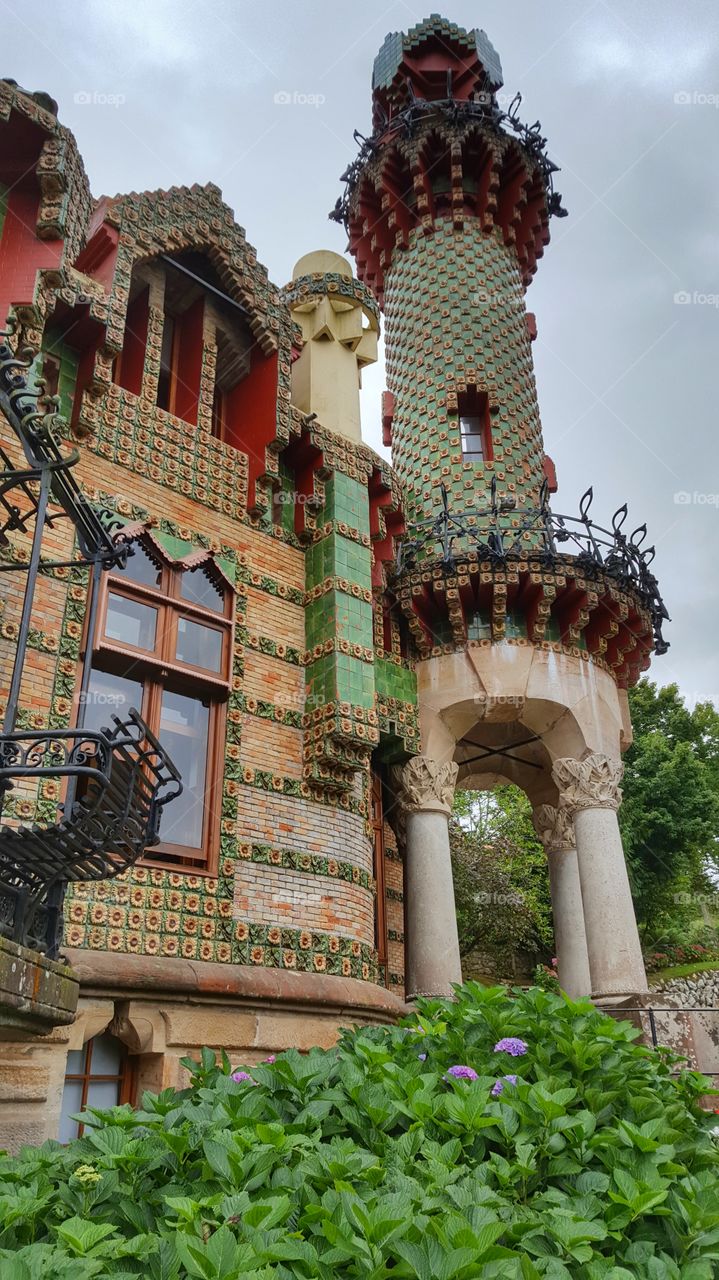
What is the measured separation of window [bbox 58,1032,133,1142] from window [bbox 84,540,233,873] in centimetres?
149

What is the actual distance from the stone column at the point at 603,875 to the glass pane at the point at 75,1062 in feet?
19.9

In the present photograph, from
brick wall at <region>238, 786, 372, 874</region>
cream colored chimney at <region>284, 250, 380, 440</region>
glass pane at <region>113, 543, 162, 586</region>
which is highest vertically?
cream colored chimney at <region>284, 250, 380, 440</region>

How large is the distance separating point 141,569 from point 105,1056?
4.20m

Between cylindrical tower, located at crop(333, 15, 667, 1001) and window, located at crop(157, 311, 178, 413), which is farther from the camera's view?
cylindrical tower, located at crop(333, 15, 667, 1001)

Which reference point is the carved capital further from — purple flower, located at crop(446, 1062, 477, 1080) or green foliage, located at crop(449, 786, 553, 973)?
purple flower, located at crop(446, 1062, 477, 1080)

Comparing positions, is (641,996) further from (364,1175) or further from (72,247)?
(72,247)

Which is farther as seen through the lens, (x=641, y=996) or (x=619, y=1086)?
(x=641, y=996)

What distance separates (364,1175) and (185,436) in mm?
7756

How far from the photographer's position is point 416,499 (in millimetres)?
14352

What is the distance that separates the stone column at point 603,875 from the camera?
10859 mm

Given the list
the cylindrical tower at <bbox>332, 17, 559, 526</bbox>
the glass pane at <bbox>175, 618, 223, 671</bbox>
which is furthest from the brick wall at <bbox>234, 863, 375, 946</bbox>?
the cylindrical tower at <bbox>332, 17, 559, 526</bbox>

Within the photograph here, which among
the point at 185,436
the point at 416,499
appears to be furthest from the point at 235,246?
the point at 416,499

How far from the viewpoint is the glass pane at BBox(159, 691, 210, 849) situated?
827 cm

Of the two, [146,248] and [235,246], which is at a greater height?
[235,246]
